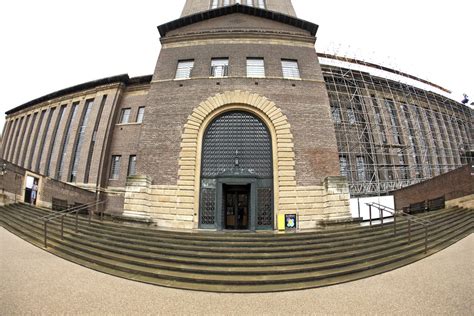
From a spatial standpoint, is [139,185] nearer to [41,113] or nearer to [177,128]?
[177,128]

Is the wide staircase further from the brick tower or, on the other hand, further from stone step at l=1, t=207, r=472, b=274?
the brick tower

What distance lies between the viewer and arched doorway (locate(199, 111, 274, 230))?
1190 centimetres

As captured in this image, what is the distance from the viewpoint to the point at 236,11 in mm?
16406

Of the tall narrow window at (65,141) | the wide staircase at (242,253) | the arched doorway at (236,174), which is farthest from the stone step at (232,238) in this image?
the tall narrow window at (65,141)

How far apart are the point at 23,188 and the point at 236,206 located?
13689mm

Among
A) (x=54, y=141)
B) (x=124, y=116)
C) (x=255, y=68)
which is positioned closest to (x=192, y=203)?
(x=255, y=68)

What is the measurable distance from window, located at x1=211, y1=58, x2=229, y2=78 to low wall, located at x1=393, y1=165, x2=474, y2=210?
49.6 ft

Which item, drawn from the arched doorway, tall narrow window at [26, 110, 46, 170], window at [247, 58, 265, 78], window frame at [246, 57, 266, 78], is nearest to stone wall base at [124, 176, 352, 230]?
the arched doorway

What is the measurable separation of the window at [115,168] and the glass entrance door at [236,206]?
10664 millimetres

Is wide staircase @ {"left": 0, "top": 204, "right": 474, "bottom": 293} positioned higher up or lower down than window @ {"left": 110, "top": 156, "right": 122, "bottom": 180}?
lower down

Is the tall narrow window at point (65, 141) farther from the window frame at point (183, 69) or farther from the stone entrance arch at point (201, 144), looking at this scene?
the stone entrance arch at point (201, 144)

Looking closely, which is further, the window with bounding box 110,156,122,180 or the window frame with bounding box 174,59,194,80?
the window with bounding box 110,156,122,180

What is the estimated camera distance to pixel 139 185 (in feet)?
37.5

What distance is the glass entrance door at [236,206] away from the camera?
12430mm
